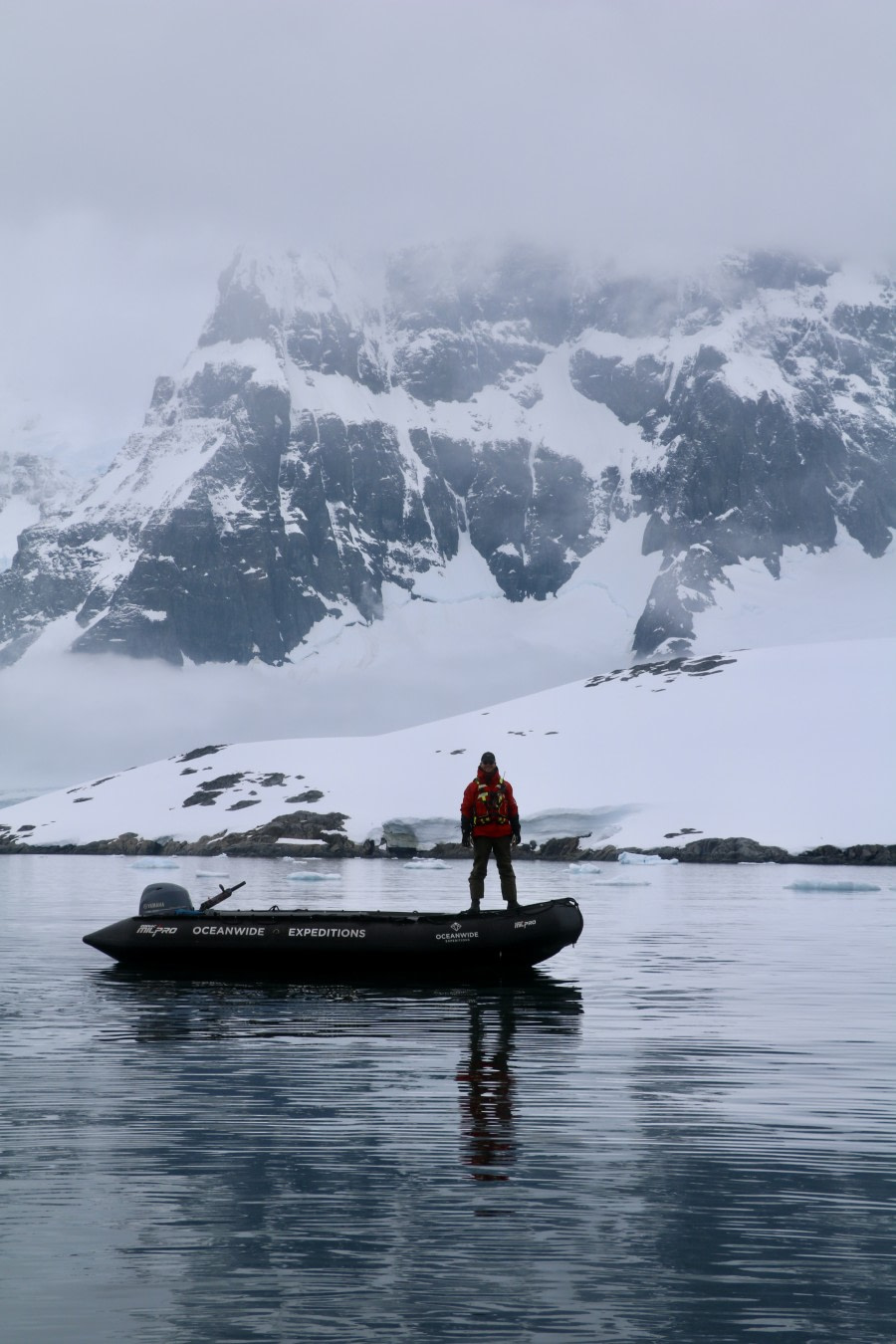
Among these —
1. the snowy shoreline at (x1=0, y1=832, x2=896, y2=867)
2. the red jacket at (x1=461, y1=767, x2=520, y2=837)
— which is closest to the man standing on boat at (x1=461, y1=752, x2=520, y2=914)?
the red jacket at (x1=461, y1=767, x2=520, y2=837)

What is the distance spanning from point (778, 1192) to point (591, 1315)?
9.81 ft

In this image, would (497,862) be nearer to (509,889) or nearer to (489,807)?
(509,889)

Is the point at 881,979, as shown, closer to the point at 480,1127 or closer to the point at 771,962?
the point at 771,962

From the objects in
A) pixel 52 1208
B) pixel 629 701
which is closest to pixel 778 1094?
pixel 52 1208

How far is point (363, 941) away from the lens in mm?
24734

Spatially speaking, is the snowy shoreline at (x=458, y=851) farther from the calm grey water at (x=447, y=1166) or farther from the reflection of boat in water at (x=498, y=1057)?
the calm grey water at (x=447, y=1166)

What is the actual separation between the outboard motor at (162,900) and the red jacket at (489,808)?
607 cm

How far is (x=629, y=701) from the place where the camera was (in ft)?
534

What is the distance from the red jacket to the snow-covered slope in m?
90.2

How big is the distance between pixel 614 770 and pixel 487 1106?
A: 13102cm

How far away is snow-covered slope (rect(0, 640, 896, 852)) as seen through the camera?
124250 mm

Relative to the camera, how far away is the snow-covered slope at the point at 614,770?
12425 cm

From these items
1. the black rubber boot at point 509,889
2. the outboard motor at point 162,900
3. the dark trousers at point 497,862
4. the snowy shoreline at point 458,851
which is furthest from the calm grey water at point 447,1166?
the snowy shoreline at point 458,851

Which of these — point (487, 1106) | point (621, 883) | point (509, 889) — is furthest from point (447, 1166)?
point (621, 883)
